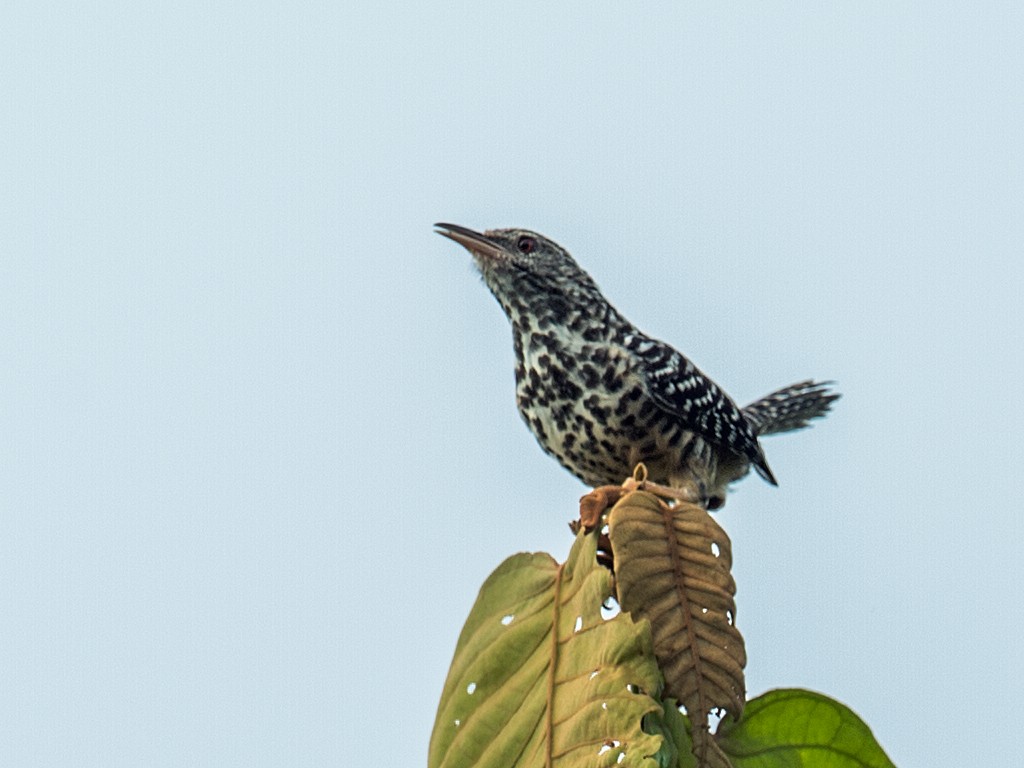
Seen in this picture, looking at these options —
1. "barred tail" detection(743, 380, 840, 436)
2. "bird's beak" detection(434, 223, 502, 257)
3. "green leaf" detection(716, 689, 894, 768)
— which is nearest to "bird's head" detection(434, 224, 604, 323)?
"bird's beak" detection(434, 223, 502, 257)

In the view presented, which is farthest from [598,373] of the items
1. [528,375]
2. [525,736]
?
[525,736]

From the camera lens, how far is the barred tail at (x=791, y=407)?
28.2 ft

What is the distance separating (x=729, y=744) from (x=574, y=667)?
45 centimetres

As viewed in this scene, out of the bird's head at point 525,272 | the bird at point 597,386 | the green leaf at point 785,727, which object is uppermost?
the bird's head at point 525,272

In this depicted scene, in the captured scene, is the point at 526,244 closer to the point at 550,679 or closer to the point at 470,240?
the point at 470,240

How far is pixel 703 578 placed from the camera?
346 centimetres

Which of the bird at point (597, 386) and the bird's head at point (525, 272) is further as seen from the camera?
the bird's head at point (525, 272)

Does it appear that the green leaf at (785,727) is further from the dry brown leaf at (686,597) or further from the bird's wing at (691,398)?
the bird's wing at (691,398)

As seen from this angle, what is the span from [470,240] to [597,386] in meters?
0.98

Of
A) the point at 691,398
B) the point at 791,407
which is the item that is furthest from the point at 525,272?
the point at 791,407

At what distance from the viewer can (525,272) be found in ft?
21.9

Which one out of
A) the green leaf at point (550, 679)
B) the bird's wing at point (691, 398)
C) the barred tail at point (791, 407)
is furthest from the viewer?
the barred tail at point (791, 407)

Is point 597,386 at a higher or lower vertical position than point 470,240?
lower

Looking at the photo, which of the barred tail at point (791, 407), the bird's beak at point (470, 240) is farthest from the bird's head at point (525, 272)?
the barred tail at point (791, 407)
